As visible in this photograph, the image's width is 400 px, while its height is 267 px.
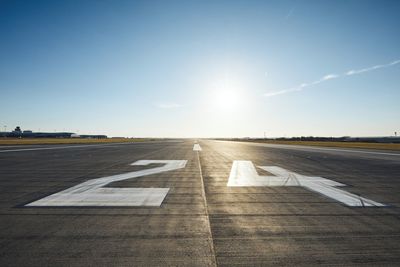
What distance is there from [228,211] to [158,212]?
1308 mm

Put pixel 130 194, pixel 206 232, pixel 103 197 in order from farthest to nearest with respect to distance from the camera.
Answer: pixel 130 194 → pixel 103 197 → pixel 206 232

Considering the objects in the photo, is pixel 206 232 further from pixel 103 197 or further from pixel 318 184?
pixel 318 184

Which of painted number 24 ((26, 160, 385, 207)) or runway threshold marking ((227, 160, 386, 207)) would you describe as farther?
runway threshold marking ((227, 160, 386, 207))

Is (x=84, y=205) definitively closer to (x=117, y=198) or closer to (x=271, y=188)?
(x=117, y=198)

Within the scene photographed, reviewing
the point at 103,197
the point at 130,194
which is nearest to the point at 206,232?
the point at 130,194

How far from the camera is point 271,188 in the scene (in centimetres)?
617

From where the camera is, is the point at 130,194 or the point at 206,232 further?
the point at 130,194

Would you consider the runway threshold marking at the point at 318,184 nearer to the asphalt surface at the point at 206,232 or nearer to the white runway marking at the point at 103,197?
the asphalt surface at the point at 206,232

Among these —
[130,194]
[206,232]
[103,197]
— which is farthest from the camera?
[130,194]

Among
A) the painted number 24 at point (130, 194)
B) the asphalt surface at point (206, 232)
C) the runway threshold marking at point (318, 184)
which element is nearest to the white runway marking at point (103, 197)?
the painted number 24 at point (130, 194)

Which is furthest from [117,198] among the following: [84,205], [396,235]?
[396,235]

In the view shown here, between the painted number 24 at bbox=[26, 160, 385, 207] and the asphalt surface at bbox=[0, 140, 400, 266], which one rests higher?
the painted number 24 at bbox=[26, 160, 385, 207]

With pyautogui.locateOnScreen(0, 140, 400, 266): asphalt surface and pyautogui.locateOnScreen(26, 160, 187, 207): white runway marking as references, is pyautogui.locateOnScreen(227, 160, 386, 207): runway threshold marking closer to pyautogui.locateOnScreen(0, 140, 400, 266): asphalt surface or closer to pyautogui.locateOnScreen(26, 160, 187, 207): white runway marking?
pyautogui.locateOnScreen(0, 140, 400, 266): asphalt surface

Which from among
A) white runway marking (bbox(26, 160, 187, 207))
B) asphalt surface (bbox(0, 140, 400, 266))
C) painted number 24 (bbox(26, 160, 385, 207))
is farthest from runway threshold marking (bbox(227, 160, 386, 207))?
white runway marking (bbox(26, 160, 187, 207))
